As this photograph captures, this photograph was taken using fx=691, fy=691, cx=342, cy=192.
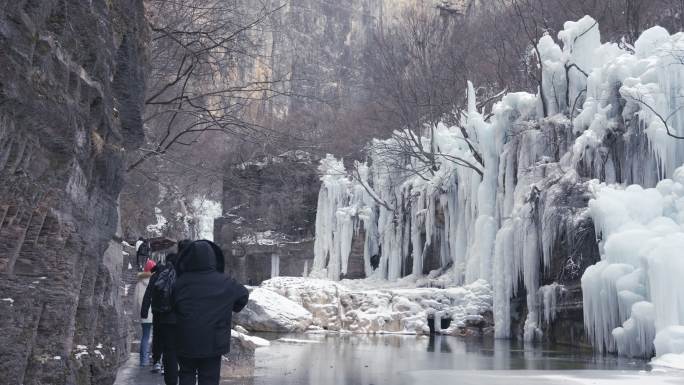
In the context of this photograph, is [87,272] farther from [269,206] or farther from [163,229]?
[269,206]

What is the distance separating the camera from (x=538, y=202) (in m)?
16.0

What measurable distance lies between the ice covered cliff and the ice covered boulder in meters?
5.25

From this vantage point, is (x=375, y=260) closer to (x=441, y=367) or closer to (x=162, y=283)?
(x=441, y=367)

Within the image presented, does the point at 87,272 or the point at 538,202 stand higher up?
the point at 538,202

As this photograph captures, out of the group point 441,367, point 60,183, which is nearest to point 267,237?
point 441,367

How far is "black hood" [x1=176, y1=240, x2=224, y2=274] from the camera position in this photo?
4.33 metres

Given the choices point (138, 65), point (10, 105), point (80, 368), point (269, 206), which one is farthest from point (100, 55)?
point (269, 206)

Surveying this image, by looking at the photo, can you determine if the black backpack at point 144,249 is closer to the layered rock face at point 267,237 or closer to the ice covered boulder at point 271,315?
the ice covered boulder at point 271,315

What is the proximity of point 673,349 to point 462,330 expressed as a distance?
32.3 ft

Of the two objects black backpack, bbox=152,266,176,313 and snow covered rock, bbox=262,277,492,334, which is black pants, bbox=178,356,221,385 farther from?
snow covered rock, bbox=262,277,492,334

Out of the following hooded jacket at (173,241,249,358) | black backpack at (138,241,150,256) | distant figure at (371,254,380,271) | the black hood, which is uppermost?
distant figure at (371,254,380,271)

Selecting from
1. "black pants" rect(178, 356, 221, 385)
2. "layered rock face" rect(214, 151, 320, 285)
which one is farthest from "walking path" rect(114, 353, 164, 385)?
"layered rock face" rect(214, 151, 320, 285)

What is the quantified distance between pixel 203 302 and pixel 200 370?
0.41 meters

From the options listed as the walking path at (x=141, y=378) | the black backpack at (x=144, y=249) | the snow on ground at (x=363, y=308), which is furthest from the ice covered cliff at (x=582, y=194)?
the black backpack at (x=144, y=249)
